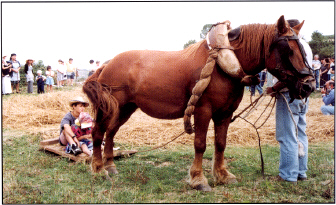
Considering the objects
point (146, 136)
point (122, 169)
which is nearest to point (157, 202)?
point (122, 169)

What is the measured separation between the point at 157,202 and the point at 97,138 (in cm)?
165

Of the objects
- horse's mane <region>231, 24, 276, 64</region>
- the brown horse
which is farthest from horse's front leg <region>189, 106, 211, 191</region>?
horse's mane <region>231, 24, 276, 64</region>

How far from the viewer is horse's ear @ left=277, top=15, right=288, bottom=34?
124 inches

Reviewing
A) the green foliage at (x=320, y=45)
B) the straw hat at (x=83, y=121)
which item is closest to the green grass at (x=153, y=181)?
the straw hat at (x=83, y=121)

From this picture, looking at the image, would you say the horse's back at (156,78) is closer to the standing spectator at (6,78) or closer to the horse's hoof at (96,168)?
the horse's hoof at (96,168)

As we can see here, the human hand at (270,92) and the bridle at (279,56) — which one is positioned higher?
the bridle at (279,56)

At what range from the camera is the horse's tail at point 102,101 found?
4086 mm

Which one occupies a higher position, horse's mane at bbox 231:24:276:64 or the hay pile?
horse's mane at bbox 231:24:276:64

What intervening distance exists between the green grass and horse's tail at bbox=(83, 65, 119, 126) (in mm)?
895

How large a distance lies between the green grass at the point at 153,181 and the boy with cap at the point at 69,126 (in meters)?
0.28

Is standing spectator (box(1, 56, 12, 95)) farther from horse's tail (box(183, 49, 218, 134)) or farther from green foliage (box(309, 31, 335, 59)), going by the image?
green foliage (box(309, 31, 335, 59))

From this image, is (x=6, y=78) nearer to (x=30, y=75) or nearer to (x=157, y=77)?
(x=30, y=75)

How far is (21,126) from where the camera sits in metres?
7.26

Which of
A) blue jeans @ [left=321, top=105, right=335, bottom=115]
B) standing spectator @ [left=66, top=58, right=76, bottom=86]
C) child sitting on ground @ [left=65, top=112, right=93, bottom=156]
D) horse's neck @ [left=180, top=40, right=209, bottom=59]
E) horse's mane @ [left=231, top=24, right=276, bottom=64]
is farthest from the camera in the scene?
standing spectator @ [left=66, top=58, right=76, bottom=86]
